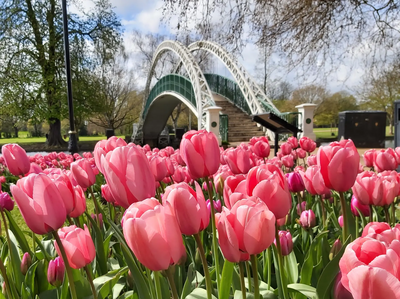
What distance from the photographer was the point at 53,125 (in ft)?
90.1

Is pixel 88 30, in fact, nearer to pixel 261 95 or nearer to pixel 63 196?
pixel 261 95

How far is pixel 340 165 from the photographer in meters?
1.04

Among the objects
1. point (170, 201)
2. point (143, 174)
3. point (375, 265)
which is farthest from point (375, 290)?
point (143, 174)

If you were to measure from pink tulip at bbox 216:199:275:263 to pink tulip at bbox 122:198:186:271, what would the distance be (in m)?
0.12

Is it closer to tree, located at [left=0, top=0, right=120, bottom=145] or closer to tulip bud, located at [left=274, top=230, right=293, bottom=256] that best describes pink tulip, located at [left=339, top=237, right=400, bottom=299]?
tulip bud, located at [left=274, top=230, right=293, bottom=256]

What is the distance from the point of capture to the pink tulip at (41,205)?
917mm

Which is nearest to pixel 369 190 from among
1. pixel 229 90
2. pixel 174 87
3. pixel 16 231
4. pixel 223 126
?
pixel 16 231

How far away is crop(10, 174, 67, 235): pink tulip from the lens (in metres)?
0.92

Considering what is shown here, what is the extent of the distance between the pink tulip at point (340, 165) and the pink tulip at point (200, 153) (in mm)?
349

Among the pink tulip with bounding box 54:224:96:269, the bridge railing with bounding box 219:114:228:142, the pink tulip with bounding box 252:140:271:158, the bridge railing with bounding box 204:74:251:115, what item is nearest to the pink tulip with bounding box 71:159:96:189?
the pink tulip with bounding box 54:224:96:269

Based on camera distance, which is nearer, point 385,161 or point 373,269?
point 373,269

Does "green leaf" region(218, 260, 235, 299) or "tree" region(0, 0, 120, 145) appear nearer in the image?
"green leaf" region(218, 260, 235, 299)

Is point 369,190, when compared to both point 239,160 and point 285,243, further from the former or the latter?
point 239,160

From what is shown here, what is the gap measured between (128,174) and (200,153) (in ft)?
0.99
